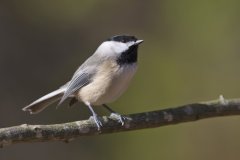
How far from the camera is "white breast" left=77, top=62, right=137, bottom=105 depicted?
2.77 m

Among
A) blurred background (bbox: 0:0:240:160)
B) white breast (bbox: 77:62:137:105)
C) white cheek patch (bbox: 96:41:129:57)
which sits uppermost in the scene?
white cheek patch (bbox: 96:41:129:57)

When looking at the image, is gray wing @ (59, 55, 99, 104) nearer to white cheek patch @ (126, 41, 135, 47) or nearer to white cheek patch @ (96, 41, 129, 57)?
white cheek patch @ (96, 41, 129, 57)

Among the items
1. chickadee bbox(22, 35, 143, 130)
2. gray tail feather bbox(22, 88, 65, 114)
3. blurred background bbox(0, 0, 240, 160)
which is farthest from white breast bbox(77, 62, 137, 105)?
blurred background bbox(0, 0, 240, 160)

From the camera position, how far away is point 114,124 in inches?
99.0

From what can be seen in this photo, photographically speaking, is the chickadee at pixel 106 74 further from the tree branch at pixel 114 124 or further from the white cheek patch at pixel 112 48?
the tree branch at pixel 114 124

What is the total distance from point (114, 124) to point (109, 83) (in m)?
0.32

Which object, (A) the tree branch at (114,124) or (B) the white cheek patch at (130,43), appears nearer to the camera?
(A) the tree branch at (114,124)

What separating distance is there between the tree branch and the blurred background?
57.9 inches

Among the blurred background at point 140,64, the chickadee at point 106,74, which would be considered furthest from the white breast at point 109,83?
the blurred background at point 140,64

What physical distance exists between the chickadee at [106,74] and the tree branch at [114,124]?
7.9 inches

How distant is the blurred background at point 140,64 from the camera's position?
4281 mm

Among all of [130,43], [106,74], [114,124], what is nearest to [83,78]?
[106,74]

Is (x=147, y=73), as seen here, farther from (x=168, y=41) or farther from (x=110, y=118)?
(x=110, y=118)

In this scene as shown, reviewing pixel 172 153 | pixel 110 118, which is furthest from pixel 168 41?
pixel 110 118
